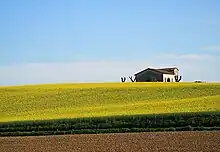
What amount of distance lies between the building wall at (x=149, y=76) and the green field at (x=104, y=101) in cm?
3680

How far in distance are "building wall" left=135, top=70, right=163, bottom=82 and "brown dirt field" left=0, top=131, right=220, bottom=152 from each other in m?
60.4

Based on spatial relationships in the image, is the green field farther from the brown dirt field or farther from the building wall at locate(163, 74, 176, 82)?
the building wall at locate(163, 74, 176, 82)

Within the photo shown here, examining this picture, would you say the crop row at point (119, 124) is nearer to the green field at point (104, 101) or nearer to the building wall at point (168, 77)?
the green field at point (104, 101)

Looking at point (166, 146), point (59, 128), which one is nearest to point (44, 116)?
point (59, 128)

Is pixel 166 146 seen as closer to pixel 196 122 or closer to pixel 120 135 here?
pixel 120 135

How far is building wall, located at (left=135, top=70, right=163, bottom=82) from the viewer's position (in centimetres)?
8512

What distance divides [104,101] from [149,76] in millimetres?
45974

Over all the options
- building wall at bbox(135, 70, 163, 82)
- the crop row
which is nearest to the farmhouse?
building wall at bbox(135, 70, 163, 82)

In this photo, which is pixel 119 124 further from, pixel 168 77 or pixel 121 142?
pixel 168 77

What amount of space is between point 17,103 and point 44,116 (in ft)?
28.4

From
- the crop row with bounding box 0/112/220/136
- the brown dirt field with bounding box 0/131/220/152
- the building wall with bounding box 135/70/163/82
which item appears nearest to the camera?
the brown dirt field with bounding box 0/131/220/152

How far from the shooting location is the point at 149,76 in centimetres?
8600

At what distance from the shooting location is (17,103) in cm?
4075

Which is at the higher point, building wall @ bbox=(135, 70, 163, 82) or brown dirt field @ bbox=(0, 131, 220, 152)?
building wall @ bbox=(135, 70, 163, 82)
